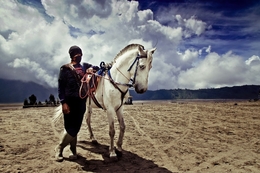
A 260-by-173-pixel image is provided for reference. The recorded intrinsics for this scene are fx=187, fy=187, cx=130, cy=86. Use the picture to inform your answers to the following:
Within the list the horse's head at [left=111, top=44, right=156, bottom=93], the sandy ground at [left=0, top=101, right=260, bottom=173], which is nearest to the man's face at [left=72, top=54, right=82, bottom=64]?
the horse's head at [left=111, top=44, right=156, bottom=93]

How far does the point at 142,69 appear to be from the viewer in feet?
15.0

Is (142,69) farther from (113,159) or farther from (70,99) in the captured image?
(113,159)

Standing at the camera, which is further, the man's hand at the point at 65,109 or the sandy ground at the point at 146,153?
the sandy ground at the point at 146,153

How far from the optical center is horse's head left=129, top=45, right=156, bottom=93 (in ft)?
14.8

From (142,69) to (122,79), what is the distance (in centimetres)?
65

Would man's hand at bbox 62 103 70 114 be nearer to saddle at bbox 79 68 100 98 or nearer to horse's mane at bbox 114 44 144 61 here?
saddle at bbox 79 68 100 98

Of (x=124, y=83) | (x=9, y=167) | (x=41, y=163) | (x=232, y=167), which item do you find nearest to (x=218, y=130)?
(x=232, y=167)

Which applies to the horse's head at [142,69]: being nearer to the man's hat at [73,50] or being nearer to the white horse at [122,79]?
the white horse at [122,79]

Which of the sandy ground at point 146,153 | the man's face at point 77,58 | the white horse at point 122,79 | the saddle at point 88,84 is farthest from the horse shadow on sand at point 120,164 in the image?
the man's face at point 77,58

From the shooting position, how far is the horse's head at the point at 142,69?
451 cm

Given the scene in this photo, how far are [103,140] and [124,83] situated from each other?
2.81m

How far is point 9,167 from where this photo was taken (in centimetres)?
411

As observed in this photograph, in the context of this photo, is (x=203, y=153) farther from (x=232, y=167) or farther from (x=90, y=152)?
(x=90, y=152)

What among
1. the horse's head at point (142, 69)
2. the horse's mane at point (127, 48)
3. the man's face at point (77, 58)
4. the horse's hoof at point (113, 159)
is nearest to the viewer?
the horse's head at point (142, 69)
